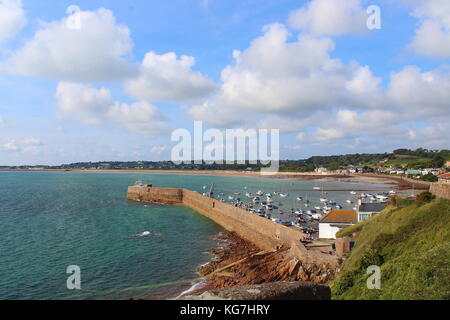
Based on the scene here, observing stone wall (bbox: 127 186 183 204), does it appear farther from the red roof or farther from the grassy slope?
the grassy slope

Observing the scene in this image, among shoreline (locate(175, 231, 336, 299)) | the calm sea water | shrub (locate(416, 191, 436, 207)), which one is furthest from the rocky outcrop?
the calm sea water

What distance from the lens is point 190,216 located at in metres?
54.8

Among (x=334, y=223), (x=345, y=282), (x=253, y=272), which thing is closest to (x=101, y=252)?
(x=253, y=272)

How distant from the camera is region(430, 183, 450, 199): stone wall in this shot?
1898 centimetres

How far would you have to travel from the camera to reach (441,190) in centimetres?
1970

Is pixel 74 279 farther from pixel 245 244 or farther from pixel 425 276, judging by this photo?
pixel 425 276

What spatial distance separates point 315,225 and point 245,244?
1500 cm

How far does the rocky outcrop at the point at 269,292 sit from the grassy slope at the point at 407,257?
3.83m

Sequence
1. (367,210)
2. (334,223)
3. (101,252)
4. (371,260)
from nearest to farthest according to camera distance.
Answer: (371,260) < (334,223) < (367,210) < (101,252)

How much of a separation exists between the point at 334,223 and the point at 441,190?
1243 centimetres

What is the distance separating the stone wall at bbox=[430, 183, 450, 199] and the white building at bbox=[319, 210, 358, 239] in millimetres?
10495

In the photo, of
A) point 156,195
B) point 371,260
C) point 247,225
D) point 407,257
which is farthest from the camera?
point 156,195

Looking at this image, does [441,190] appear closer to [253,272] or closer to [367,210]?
[367,210]
